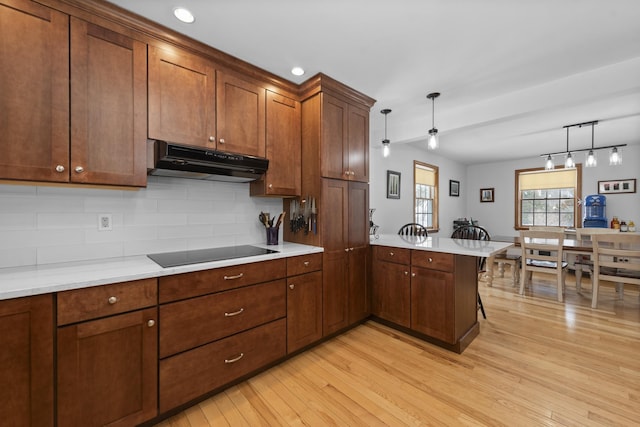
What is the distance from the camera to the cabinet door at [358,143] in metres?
2.67

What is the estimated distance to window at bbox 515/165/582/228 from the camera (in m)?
5.72

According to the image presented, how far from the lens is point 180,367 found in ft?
5.19

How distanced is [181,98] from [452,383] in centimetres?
277

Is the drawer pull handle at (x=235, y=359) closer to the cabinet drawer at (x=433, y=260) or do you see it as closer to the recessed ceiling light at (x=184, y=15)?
the cabinet drawer at (x=433, y=260)

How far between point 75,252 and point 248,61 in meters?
1.85

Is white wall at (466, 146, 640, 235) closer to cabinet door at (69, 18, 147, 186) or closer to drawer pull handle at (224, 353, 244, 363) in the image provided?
drawer pull handle at (224, 353, 244, 363)

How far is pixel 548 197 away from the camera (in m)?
6.05

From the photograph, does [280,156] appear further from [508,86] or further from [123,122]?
[508,86]

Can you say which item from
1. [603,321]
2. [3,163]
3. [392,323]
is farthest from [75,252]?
[603,321]

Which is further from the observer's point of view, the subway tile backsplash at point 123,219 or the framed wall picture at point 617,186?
the framed wall picture at point 617,186

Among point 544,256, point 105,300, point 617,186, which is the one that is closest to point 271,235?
point 105,300

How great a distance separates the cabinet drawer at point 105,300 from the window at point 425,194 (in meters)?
4.70

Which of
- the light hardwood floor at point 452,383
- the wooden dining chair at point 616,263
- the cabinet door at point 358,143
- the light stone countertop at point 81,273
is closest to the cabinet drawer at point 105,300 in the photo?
the light stone countertop at point 81,273

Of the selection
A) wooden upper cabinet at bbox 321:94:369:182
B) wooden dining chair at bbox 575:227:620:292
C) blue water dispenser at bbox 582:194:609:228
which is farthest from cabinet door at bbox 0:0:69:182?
blue water dispenser at bbox 582:194:609:228
